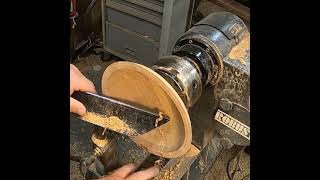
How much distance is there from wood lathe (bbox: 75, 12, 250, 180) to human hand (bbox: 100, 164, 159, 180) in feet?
0.09

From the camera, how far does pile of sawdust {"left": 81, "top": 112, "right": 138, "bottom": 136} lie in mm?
1036

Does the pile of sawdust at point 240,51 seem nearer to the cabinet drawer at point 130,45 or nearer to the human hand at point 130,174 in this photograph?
the human hand at point 130,174

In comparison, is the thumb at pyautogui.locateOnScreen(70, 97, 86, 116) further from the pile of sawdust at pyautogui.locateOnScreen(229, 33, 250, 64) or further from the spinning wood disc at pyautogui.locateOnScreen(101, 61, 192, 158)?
the pile of sawdust at pyautogui.locateOnScreen(229, 33, 250, 64)

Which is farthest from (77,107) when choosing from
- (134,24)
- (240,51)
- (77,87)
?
(134,24)

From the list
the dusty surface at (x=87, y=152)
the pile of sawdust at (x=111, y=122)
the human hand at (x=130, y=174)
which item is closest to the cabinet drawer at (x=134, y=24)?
the dusty surface at (x=87, y=152)

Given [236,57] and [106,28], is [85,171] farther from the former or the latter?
[106,28]

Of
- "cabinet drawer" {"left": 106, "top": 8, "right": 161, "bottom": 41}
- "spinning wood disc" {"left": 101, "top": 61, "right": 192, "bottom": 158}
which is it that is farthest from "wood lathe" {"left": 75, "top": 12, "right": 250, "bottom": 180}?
"cabinet drawer" {"left": 106, "top": 8, "right": 161, "bottom": 41}

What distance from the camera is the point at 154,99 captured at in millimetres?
1032

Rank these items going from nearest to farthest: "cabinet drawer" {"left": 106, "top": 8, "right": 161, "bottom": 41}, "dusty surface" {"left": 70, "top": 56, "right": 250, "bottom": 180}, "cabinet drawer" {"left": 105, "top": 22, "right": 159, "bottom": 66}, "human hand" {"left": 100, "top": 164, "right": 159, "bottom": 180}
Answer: "human hand" {"left": 100, "top": 164, "right": 159, "bottom": 180}, "dusty surface" {"left": 70, "top": 56, "right": 250, "bottom": 180}, "cabinet drawer" {"left": 106, "top": 8, "right": 161, "bottom": 41}, "cabinet drawer" {"left": 105, "top": 22, "right": 159, "bottom": 66}

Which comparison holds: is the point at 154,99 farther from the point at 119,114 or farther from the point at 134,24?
the point at 134,24

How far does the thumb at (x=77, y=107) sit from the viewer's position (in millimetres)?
974

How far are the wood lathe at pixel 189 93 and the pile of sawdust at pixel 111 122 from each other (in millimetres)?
82
